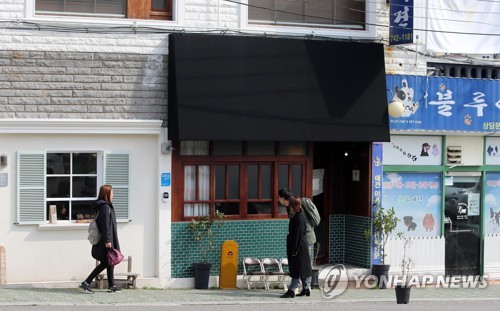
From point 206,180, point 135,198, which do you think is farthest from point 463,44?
point 135,198

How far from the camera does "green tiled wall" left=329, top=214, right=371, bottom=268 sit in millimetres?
17703

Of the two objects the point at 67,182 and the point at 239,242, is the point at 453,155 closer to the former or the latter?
the point at 239,242

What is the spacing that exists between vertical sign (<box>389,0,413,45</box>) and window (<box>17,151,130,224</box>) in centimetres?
527

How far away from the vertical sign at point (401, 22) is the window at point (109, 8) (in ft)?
13.2

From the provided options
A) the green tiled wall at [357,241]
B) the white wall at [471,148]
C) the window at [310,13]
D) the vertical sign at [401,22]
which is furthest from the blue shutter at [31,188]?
the white wall at [471,148]

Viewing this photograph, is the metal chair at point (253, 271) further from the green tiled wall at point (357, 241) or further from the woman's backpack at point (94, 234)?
the woman's backpack at point (94, 234)

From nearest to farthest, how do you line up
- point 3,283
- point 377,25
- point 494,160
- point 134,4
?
point 3,283 < point 134,4 < point 377,25 < point 494,160

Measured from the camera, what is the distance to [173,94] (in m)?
15.8

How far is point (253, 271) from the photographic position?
16.6 metres

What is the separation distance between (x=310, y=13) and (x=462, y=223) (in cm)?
512

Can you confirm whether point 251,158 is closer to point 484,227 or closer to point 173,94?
point 173,94

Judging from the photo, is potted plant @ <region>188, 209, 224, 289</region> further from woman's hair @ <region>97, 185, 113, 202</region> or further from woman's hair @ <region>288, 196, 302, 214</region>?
woman's hair @ <region>97, 185, 113, 202</region>

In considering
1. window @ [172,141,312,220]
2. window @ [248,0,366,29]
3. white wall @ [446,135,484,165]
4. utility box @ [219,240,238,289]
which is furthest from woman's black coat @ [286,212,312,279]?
white wall @ [446,135,484,165]

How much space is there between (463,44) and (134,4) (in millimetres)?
6315
